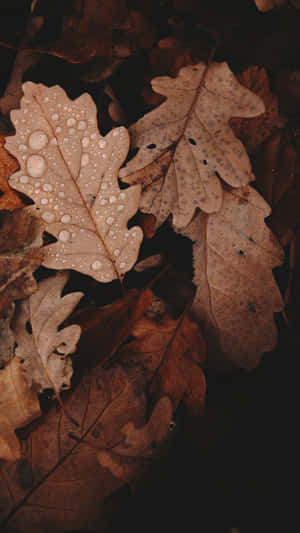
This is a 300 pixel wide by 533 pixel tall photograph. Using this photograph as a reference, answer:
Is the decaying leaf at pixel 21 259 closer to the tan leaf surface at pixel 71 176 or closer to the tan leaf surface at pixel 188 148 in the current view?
the tan leaf surface at pixel 71 176

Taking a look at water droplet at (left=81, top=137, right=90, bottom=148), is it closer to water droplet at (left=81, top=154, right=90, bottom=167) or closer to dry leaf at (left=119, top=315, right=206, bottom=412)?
water droplet at (left=81, top=154, right=90, bottom=167)

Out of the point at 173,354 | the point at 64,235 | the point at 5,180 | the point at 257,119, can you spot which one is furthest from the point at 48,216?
the point at 257,119

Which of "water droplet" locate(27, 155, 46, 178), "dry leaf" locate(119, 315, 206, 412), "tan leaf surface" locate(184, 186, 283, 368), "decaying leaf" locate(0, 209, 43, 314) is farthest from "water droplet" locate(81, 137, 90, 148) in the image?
"dry leaf" locate(119, 315, 206, 412)

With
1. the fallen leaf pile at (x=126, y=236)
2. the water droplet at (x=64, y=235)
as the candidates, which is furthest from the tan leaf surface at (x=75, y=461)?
the water droplet at (x=64, y=235)

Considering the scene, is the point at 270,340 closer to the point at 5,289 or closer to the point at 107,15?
the point at 5,289

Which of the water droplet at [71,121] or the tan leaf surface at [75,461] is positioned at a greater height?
the water droplet at [71,121]

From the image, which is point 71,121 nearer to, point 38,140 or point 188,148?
point 38,140

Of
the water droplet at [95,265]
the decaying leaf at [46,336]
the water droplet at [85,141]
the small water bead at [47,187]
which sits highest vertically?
the water droplet at [85,141]
